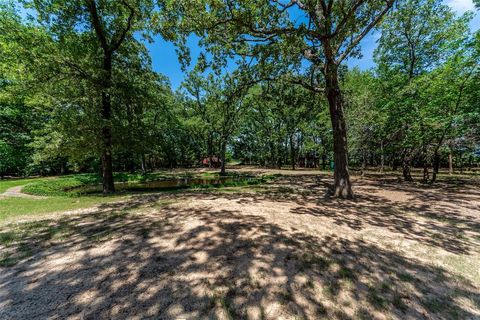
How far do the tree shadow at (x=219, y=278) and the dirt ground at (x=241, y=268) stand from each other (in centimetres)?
2

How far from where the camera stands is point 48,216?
5.72 m

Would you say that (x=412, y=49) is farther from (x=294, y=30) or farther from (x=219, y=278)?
(x=219, y=278)

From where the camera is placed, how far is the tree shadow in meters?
2.26

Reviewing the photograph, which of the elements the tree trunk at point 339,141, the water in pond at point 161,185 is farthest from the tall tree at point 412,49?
the water in pond at point 161,185

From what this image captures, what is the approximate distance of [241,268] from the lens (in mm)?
3012

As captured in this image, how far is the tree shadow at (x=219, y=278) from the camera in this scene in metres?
2.26

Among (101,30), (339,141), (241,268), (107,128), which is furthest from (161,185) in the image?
(241,268)

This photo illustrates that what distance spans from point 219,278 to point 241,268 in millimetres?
396

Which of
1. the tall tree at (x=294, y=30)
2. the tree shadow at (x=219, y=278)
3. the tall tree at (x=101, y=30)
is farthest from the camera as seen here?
the tall tree at (x=101, y=30)

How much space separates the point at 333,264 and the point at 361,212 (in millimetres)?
3838

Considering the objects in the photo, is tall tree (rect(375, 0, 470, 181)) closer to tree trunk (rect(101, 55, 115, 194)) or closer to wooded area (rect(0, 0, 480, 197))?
wooded area (rect(0, 0, 480, 197))

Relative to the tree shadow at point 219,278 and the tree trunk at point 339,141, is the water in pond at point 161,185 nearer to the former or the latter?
the tree trunk at point 339,141

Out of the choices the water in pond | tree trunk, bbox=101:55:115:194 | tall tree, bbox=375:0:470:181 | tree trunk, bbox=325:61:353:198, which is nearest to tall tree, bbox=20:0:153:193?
tree trunk, bbox=101:55:115:194

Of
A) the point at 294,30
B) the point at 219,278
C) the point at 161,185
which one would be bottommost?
the point at 161,185
